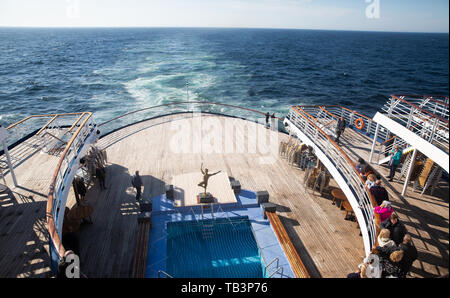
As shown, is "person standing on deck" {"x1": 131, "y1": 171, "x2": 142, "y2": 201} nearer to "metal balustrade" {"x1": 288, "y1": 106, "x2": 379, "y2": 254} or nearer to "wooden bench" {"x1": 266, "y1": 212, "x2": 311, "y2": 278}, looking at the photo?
"wooden bench" {"x1": 266, "y1": 212, "x2": 311, "y2": 278}

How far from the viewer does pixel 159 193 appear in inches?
421

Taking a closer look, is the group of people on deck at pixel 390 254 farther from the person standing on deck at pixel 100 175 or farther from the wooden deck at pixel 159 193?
the person standing on deck at pixel 100 175

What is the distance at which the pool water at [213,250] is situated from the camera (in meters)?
8.01

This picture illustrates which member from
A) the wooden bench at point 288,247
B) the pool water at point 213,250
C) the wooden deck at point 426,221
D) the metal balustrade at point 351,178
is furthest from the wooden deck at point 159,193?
the pool water at point 213,250

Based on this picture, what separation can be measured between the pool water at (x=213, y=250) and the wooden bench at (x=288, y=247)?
0.83 metres

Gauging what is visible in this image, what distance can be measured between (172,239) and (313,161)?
7.21 m

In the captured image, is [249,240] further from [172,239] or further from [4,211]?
[4,211]

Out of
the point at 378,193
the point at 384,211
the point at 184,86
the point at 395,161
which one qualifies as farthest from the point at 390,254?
the point at 184,86

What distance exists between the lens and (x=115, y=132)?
16.2 meters

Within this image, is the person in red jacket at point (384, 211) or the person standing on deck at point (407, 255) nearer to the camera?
the person standing on deck at point (407, 255)

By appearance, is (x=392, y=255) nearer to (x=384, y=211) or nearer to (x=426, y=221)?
(x=384, y=211)

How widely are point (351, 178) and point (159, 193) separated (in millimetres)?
7092

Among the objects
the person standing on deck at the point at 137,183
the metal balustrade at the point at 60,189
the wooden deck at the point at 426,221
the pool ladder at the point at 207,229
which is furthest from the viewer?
the person standing on deck at the point at 137,183
